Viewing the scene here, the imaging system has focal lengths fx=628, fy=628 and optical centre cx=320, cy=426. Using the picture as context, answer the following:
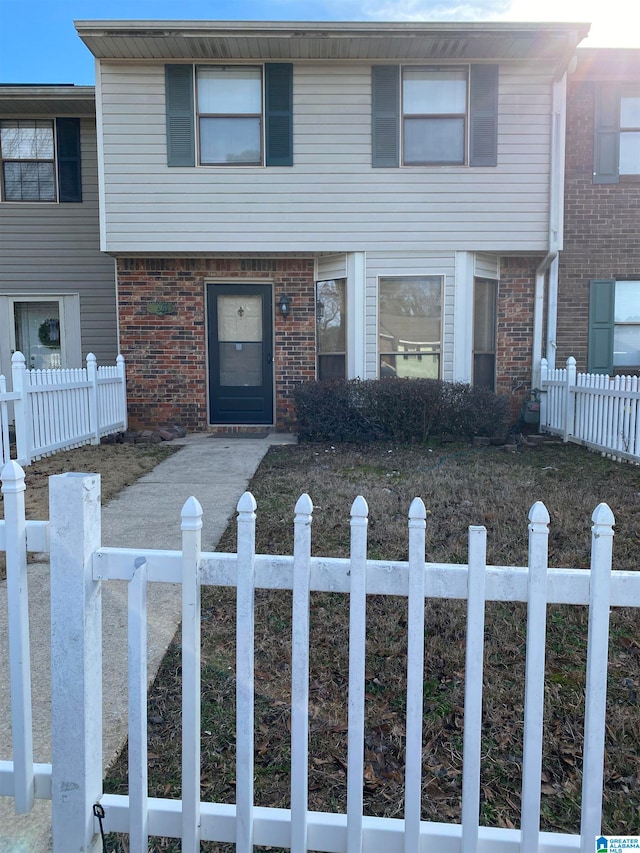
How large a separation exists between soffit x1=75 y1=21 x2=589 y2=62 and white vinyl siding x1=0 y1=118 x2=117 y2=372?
8.81ft

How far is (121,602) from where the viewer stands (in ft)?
10.3

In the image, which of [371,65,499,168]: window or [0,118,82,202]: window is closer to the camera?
[371,65,499,168]: window

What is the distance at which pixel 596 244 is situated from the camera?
9.98m

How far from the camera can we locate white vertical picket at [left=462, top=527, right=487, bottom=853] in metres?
1.54

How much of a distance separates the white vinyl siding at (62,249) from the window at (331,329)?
3.94 meters

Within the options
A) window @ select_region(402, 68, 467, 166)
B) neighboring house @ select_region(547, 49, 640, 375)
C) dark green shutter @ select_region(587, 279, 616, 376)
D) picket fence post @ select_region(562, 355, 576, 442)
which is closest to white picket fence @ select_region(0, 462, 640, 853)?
picket fence post @ select_region(562, 355, 576, 442)

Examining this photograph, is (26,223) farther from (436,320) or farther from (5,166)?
(436,320)

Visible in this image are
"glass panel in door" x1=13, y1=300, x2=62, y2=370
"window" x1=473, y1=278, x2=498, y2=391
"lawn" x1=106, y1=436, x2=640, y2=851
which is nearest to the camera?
"lawn" x1=106, y1=436, x2=640, y2=851

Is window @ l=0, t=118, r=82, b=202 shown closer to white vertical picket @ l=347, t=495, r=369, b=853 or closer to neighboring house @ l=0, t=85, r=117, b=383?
neighboring house @ l=0, t=85, r=117, b=383

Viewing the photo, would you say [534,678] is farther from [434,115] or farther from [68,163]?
[68,163]

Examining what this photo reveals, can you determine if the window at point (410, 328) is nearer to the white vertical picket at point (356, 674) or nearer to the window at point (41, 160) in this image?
the window at point (41, 160)

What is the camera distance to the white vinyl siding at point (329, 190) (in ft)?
29.7
